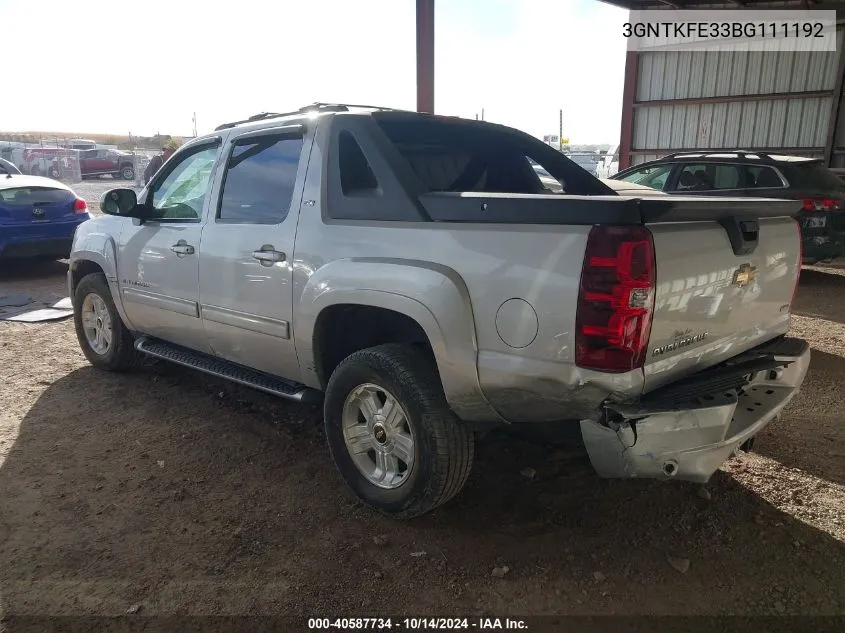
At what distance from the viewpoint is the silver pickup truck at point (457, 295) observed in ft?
7.32

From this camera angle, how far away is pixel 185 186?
4.17 meters

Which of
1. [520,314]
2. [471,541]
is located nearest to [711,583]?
[471,541]

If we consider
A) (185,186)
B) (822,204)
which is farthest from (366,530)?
(822,204)

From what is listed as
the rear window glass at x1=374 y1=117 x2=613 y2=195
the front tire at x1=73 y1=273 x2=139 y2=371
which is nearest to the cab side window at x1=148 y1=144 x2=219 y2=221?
the front tire at x1=73 y1=273 x2=139 y2=371

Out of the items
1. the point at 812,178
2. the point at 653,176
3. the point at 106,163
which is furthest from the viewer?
the point at 106,163

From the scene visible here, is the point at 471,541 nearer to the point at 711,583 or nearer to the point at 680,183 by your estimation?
the point at 711,583

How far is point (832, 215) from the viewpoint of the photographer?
766 cm

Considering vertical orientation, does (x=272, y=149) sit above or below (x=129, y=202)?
above

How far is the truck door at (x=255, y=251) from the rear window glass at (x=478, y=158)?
0.60m

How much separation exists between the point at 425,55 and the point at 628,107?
7962 millimetres

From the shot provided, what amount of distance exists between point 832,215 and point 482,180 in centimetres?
599

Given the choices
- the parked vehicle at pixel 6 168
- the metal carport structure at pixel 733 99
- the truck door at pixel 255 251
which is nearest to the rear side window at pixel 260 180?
the truck door at pixel 255 251

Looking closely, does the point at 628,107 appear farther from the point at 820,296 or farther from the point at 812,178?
the point at 820,296

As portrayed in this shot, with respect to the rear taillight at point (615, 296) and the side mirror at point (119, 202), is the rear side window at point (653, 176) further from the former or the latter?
the rear taillight at point (615, 296)
